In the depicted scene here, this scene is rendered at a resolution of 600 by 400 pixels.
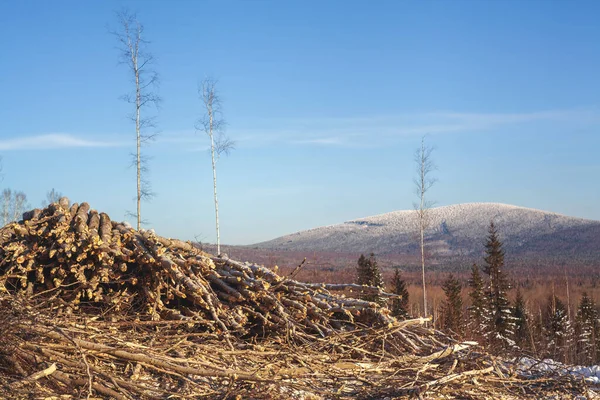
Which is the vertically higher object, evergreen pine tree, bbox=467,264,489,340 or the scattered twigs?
the scattered twigs

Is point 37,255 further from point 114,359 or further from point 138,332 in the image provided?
point 114,359

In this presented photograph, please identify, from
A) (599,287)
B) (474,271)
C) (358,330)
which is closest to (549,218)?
(599,287)

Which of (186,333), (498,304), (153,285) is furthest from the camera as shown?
(498,304)

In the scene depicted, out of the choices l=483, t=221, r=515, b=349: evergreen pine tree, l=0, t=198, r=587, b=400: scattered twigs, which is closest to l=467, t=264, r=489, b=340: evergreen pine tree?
l=483, t=221, r=515, b=349: evergreen pine tree

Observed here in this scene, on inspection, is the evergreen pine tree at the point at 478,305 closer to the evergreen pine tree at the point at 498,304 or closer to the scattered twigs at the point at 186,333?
the evergreen pine tree at the point at 498,304

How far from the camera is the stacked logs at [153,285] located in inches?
210

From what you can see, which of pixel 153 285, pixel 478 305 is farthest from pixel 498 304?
pixel 153 285

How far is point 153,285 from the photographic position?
5512 millimetres

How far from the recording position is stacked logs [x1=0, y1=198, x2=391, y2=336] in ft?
17.5

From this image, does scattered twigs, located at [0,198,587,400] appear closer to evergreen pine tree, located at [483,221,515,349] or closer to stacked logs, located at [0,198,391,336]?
stacked logs, located at [0,198,391,336]

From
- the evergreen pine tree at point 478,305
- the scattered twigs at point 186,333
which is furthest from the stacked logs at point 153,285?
the evergreen pine tree at point 478,305

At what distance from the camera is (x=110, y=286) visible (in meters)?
5.54

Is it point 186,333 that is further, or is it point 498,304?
point 498,304

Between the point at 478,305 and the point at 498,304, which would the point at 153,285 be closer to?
the point at 498,304
